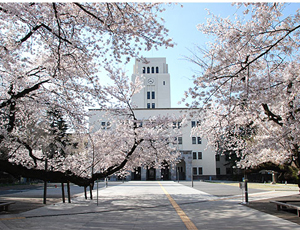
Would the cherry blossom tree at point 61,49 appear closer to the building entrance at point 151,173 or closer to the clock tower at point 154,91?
the building entrance at point 151,173

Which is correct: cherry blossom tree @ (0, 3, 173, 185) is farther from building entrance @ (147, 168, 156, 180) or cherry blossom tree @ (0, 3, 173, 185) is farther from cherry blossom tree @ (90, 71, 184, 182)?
building entrance @ (147, 168, 156, 180)

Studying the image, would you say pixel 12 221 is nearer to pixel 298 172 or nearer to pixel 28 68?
pixel 28 68

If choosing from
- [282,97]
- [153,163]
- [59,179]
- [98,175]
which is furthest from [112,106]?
[282,97]

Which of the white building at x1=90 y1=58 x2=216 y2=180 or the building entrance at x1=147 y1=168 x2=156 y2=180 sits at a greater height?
the white building at x1=90 y1=58 x2=216 y2=180

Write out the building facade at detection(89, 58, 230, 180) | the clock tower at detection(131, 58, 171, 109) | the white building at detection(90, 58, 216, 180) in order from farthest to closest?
the clock tower at detection(131, 58, 171, 109) < the white building at detection(90, 58, 216, 180) < the building facade at detection(89, 58, 230, 180)

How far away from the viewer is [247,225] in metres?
7.42

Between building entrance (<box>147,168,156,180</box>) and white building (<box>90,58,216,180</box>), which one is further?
building entrance (<box>147,168,156,180</box>)

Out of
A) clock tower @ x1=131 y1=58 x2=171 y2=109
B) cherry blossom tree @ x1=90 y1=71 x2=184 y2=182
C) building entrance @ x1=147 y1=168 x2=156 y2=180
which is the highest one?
clock tower @ x1=131 y1=58 x2=171 y2=109

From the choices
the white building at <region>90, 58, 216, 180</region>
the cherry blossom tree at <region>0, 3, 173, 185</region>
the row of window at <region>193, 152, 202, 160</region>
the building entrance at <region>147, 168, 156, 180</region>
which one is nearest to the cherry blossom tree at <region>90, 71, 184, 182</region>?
the cherry blossom tree at <region>0, 3, 173, 185</region>

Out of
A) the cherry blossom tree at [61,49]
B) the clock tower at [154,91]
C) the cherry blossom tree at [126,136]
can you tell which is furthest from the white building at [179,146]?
the cherry blossom tree at [61,49]

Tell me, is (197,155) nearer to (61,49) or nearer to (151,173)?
(151,173)

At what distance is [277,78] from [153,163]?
11798 millimetres

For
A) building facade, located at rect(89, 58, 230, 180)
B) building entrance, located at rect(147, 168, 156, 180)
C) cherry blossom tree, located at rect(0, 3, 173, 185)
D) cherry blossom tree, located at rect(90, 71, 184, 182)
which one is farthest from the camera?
building entrance, located at rect(147, 168, 156, 180)

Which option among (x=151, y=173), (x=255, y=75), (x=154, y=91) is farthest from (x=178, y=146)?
(x=255, y=75)
